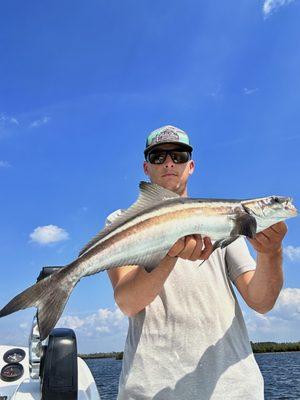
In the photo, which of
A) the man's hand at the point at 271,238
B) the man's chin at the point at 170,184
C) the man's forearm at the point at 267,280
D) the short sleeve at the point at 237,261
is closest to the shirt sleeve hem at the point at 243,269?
the short sleeve at the point at 237,261

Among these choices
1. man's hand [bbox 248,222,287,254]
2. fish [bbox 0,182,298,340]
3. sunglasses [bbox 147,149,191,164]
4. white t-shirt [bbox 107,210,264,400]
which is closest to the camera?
fish [bbox 0,182,298,340]

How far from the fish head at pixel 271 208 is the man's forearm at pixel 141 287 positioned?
94cm

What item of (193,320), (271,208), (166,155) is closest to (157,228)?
(193,320)

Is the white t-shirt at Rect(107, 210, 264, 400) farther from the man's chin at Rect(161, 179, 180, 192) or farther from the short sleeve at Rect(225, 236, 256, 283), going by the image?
the man's chin at Rect(161, 179, 180, 192)

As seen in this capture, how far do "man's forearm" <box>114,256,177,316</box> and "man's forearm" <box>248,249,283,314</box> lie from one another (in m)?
0.95

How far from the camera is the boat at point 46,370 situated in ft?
17.0

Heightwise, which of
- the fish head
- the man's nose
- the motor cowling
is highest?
the man's nose

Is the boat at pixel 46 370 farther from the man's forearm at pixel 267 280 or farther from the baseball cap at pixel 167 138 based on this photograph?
the man's forearm at pixel 267 280

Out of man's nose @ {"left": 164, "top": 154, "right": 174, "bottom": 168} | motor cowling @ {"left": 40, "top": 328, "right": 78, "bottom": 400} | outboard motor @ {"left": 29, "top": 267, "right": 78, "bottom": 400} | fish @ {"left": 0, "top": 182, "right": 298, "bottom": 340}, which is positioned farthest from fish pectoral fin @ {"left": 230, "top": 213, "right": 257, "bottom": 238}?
motor cowling @ {"left": 40, "top": 328, "right": 78, "bottom": 400}

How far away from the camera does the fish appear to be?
3.98 meters

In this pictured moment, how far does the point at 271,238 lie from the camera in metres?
4.51

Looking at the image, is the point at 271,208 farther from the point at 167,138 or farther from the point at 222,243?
the point at 167,138

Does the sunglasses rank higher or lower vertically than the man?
higher

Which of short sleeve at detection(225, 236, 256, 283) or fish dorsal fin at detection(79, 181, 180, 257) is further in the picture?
short sleeve at detection(225, 236, 256, 283)
